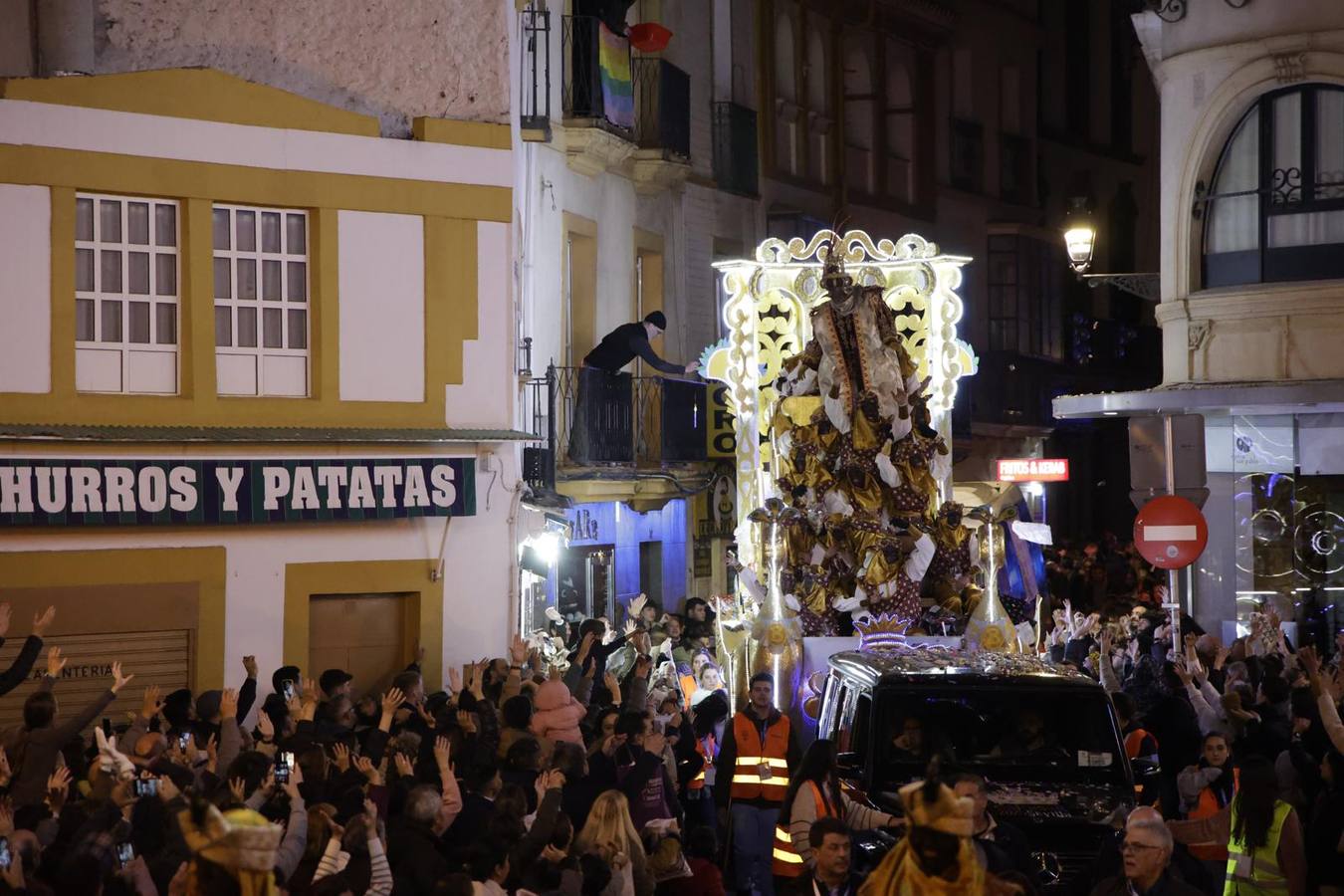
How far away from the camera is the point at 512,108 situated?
18891 millimetres

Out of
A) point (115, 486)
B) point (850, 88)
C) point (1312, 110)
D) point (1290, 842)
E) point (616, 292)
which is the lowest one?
point (1290, 842)

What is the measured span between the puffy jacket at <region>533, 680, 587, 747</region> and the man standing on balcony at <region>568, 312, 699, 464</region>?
9.31m

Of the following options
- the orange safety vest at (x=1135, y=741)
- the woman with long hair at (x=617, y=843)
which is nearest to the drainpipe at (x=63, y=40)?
the woman with long hair at (x=617, y=843)

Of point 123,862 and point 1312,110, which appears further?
point 1312,110

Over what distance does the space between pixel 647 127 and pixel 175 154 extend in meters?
9.69

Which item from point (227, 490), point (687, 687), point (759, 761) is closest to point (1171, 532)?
point (687, 687)

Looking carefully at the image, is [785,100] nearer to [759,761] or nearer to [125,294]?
[125,294]

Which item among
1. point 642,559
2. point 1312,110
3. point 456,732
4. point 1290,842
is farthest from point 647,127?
point 1290,842

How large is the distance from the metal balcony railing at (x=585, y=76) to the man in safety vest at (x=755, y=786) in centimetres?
1165

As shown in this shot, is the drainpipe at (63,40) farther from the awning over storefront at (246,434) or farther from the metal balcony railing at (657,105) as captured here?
the metal balcony railing at (657,105)

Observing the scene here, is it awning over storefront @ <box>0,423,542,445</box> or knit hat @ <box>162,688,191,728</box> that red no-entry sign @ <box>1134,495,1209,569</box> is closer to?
awning over storefront @ <box>0,423,542,445</box>

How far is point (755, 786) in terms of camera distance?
42.4 feet

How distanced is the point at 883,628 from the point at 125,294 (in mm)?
7464

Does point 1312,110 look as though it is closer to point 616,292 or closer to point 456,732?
point 616,292
